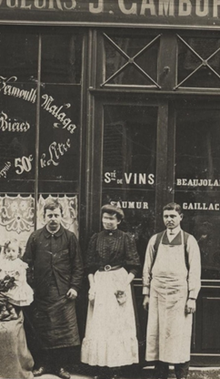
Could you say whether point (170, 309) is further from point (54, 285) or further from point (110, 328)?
point (54, 285)

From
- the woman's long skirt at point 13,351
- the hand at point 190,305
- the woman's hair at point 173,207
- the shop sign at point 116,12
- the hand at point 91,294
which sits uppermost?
the shop sign at point 116,12

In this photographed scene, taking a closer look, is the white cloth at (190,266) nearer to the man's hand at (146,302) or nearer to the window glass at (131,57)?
the man's hand at (146,302)

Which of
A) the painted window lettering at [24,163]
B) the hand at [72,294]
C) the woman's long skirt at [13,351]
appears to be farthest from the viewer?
the painted window lettering at [24,163]

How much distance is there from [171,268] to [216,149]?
1447 mm

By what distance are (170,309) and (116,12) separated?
327cm

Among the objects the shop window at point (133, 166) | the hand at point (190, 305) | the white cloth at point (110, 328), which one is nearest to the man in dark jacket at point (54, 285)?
the white cloth at point (110, 328)

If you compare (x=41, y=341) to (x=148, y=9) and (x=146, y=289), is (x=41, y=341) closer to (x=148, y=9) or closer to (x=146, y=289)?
(x=146, y=289)

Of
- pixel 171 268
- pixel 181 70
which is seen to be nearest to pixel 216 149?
pixel 181 70

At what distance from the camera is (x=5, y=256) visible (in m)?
6.85

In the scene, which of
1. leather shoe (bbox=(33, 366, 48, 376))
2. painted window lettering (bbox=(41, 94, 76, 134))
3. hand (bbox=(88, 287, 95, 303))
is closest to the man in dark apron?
hand (bbox=(88, 287, 95, 303))

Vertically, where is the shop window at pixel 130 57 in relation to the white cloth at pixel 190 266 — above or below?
above

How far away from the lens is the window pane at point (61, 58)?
7055 mm

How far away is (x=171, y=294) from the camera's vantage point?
667cm

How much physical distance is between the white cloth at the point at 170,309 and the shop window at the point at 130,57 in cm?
188
